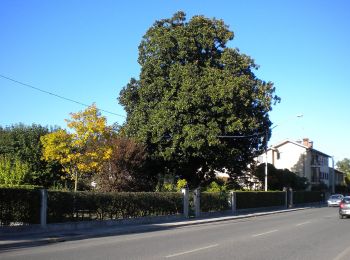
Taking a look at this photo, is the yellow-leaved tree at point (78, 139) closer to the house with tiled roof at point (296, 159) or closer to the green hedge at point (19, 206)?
the green hedge at point (19, 206)

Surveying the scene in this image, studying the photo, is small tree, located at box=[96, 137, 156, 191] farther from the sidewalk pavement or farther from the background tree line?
the sidewalk pavement

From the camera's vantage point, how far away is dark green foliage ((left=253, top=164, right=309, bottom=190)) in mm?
61022

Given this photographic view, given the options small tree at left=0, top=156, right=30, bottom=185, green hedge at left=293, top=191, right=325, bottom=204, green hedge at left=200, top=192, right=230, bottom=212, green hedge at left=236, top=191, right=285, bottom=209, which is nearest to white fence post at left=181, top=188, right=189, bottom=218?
green hedge at left=200, top=192, right=230, bottom=212

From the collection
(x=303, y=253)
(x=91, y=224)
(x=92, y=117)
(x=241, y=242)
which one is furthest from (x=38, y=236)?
(x=92, y=117)

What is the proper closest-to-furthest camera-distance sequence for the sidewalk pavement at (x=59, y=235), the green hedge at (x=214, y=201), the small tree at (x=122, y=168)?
the sidewalk pavement at (x=59, y=235)
the small tree at (x=122, y=168)
the green hedge at (x=214, y=201)

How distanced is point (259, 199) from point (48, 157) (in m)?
19.8

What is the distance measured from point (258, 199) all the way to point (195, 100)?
529 inches

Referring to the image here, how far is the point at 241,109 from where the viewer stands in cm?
3891

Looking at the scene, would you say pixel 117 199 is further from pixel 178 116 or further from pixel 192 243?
pixel 178 116

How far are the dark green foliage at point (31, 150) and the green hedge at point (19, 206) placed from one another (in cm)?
2688

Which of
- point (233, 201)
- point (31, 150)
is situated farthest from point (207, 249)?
point (31, 150)

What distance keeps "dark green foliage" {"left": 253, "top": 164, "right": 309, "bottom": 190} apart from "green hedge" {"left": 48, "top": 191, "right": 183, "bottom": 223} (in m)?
29.5

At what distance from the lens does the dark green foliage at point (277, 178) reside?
61022 mm

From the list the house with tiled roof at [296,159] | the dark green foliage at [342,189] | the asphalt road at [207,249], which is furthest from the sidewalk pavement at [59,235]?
the dark green foliage at [342,189]
